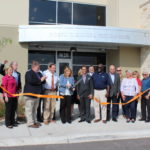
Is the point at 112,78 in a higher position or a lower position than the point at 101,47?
lower

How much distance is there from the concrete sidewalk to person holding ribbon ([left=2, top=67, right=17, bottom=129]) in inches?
13.3

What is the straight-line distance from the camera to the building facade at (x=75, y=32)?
45.6ft

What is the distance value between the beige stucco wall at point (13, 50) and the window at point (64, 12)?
3103mm

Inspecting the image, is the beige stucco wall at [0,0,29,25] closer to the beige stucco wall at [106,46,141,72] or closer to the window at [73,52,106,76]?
the window at [73,52,106,76]

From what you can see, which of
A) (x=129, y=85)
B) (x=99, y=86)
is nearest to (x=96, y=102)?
(x=99, y=86)

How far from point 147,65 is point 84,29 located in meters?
4.71

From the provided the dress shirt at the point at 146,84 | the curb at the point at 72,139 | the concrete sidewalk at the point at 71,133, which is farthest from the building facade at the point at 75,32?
the curb at the point at 72,139

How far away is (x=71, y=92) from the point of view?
8.05 m

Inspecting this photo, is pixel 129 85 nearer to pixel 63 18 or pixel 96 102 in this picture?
pixel 96 102

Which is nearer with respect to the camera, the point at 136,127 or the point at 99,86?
the point at 136,127

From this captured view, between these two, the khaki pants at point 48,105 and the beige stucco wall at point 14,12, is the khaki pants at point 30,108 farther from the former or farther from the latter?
the beige stucco wall at point 14,12

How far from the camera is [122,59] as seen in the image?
1592 cm

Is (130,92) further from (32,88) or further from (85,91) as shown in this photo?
(32,88)

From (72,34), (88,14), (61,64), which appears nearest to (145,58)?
(88,14)
